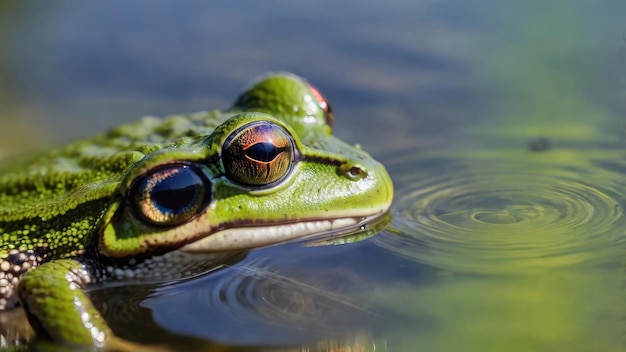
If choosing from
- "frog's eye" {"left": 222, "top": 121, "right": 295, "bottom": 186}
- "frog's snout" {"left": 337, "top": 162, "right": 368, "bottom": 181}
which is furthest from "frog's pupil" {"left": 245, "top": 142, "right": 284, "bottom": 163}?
"frog's snout" {"left": 337, "top": 162, "right": 368, "bottom": 181}

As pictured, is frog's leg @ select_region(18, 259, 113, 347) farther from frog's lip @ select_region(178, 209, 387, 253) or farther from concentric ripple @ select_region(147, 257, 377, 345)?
frog's lip @ select_region(178, 209, 387, 253)

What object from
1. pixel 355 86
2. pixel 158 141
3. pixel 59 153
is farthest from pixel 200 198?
pixel 355 86

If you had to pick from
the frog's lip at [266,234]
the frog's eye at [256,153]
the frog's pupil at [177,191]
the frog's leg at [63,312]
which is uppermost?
the frog's eye at [256,153]

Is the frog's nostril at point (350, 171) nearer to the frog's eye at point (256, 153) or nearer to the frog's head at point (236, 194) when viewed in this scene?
the frog's head at point (236, 194)

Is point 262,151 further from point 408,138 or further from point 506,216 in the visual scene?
point 408,138

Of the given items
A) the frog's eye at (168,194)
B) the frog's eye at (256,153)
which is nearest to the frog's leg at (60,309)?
the frog's eye at (168,194)

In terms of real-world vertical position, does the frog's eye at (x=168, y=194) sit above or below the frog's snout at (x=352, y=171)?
below

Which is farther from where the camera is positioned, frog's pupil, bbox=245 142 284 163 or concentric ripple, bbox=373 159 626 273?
frog's pupil, bbox=245 142 284 163

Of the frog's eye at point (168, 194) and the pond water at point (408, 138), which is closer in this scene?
the pond water at point (408, 138)

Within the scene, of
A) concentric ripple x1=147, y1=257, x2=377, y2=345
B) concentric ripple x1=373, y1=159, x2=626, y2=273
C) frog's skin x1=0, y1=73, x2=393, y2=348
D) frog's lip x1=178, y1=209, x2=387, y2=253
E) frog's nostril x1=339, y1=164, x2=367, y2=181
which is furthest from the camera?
frog's nostril x1=339, y1=164, x2=367, y2=181
